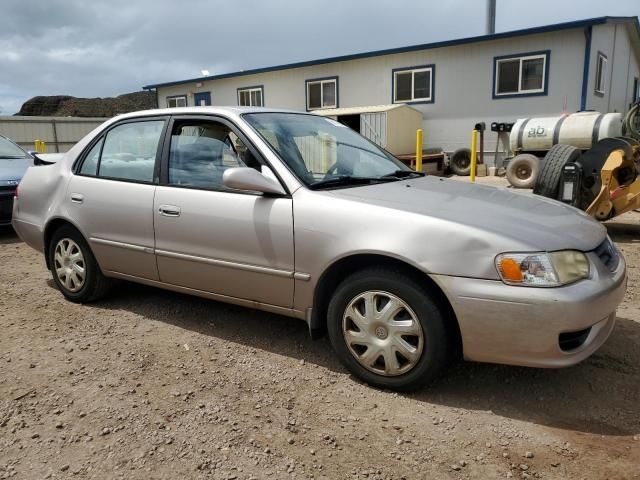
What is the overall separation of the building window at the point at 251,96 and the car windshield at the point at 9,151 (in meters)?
13.4

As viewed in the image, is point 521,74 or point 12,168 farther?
point 521,74

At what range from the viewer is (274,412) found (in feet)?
9.00

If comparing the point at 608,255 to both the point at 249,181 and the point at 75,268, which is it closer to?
the point at 249,181

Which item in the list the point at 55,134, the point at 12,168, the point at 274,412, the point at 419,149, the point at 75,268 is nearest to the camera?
the point at 274,412

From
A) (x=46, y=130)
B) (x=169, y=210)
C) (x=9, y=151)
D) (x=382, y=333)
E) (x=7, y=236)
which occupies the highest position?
(x=46, y=130)

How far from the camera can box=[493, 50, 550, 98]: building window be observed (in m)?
15.4

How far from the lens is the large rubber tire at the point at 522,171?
39.5ft

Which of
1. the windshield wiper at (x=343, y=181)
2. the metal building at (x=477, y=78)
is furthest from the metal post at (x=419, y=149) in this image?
the windshield wiper at (x=343, y=181)

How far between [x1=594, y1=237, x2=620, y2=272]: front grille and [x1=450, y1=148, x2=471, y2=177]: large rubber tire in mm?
13952

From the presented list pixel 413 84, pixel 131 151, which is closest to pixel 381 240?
pixel 131 151

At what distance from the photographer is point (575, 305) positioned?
2461 millimetres

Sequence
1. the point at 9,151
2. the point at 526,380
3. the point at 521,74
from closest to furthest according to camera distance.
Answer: the point at 526,380, the point at 9,151, the point at 521,74

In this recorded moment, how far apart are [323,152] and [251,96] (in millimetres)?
19056

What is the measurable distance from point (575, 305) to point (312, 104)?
737 inches
